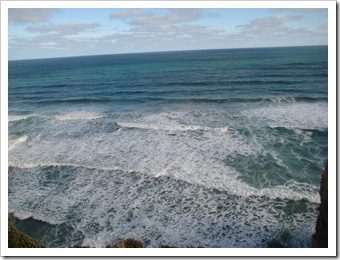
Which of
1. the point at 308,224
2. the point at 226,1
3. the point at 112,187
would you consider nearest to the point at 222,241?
the point at 308,224

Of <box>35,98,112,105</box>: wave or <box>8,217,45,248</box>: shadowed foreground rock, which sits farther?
<box>35,98,112,105</box>: wave

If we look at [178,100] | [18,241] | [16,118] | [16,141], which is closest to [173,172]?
[18,241]

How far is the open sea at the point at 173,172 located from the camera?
7.97 metres

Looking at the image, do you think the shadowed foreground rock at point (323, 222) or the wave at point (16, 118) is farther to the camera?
the wave at point (16, 118)

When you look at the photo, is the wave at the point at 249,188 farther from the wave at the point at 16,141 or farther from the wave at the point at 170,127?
the wave at the point at 16,141

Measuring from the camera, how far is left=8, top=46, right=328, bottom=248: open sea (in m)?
7.97

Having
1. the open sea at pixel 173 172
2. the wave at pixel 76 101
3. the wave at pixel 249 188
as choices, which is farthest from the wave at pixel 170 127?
the wave at pixel 76 101

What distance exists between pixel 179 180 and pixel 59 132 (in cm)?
771

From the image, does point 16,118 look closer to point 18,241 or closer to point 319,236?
point 18,241

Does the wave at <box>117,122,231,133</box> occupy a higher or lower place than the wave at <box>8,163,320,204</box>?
higher

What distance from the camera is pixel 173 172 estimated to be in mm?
10469

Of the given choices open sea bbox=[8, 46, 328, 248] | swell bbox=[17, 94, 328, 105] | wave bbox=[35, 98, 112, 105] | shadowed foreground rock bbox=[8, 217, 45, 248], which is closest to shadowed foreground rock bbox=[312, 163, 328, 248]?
open sea bbox=[8, 46, 328, 248]

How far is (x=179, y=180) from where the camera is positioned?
1002 cm

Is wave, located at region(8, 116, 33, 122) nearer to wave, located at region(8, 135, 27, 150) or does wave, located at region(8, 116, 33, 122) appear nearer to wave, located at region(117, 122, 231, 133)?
wave, located at region(8, 135, 27, 150)
